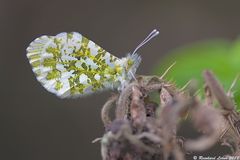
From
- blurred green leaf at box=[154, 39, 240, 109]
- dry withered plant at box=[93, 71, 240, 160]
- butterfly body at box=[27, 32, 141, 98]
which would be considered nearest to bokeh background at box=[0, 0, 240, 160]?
blurred green leaf at box=[154, 39, 240, 109]

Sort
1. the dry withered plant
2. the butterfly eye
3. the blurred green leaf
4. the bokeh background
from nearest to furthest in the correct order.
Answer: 1. the dry withered plant
2. the butterfly eye
3. the blurred green leaf
4. the bokeh background

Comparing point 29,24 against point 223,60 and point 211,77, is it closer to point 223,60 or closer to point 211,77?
point 223,60

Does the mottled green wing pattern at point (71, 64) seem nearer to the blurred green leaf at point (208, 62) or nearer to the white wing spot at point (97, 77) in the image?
the white wing spot at point (97, 77)

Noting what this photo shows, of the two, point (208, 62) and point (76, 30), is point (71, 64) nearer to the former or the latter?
point (208, 62)

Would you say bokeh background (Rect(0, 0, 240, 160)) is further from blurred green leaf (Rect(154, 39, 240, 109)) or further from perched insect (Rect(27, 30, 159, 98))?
perched insect (Rect(27, 30, 159, 98))

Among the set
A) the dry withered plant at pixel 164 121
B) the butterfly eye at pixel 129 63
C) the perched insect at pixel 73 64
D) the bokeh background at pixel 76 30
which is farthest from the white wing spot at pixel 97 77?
the bokeh background at pixel 76 30

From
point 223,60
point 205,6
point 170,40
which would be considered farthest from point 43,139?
point 223,60

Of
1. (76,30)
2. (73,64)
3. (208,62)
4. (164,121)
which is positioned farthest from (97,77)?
(76,30)
